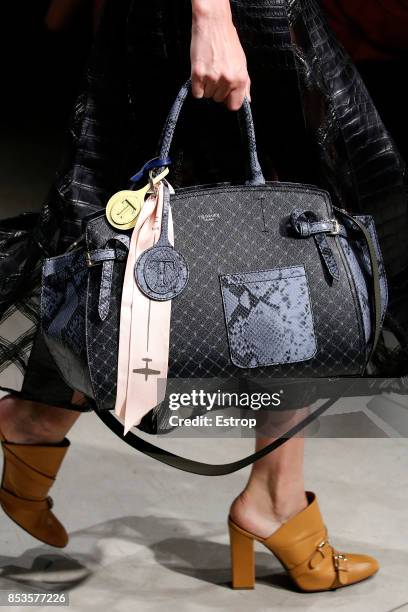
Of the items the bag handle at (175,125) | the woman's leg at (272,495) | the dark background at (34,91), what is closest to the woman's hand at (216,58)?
the bag handle at (175,125)

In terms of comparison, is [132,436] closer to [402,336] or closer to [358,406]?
[402,336]

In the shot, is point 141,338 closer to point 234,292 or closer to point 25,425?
point 234,292

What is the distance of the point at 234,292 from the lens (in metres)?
1.05

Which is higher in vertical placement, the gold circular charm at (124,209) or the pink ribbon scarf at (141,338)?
the gold circular charm at (124,209)

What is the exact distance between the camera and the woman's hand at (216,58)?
1068mm

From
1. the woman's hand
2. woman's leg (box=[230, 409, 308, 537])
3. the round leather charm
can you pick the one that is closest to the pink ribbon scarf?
the round leather charm

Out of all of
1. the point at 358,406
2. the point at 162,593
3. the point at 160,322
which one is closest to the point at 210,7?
the point at 160,322

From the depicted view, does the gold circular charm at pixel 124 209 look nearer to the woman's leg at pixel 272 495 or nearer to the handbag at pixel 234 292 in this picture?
the handbag at pixel 234 292

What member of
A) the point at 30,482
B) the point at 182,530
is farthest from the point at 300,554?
the point at 30,482

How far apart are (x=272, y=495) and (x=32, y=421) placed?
33 cm

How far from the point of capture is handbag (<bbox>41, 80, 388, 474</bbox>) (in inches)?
41.2

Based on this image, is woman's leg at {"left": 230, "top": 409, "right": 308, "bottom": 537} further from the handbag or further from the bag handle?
the bag handle

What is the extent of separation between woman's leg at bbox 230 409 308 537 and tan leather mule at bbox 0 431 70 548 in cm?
25

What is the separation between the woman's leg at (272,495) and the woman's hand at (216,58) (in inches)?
19.0
